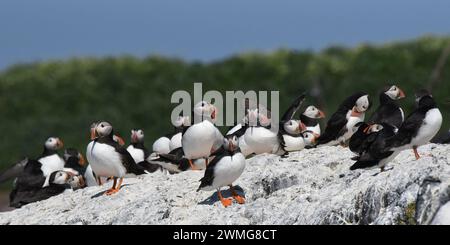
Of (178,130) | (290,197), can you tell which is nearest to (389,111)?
(290,197)

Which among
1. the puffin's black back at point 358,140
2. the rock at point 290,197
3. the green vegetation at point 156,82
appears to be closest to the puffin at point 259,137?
the rock at point 290,197

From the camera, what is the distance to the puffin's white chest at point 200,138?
15.0 meters

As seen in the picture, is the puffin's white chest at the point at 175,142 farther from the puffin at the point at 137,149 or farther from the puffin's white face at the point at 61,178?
the puffin's white face at the point at 61,178

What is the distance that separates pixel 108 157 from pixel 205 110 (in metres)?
1.51

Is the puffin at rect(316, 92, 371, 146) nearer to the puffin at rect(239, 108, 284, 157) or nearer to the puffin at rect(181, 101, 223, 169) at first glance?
the puffin at rect(239, 108, 284, 157)

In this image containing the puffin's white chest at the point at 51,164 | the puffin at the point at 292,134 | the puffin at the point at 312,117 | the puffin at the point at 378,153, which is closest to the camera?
the puffin at the point at 378,153

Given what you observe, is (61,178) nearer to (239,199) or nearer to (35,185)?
(35,185)

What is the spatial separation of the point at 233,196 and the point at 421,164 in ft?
8.89

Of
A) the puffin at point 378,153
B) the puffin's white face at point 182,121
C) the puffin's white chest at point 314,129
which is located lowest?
the puffin's white chest at point 314,129

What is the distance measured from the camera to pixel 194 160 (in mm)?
15828

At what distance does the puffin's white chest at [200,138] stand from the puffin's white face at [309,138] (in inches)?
A: 76.4
